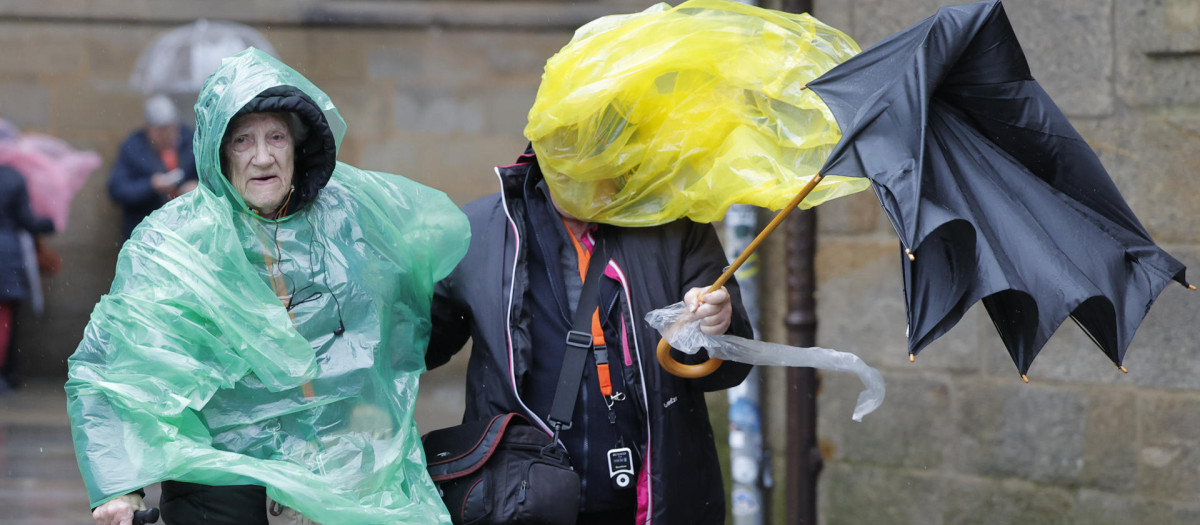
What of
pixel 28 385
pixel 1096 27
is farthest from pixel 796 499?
pixel 28 385

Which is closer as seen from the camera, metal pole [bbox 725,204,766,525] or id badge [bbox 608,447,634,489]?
id badge [bbox 608,447,634,489]

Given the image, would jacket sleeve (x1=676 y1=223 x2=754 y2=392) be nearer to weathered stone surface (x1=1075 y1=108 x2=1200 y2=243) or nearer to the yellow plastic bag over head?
the yellow plastic bag over head

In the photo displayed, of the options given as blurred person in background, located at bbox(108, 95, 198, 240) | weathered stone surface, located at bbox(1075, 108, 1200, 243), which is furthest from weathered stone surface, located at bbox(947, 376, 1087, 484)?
blurred person in background, located at bbox(108, 95, 198, 240)

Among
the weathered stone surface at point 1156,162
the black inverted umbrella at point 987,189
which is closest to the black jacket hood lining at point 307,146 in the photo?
the black inverted umbrella at point 987,189

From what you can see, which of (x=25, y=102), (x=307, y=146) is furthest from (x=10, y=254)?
(x=307, y=146)

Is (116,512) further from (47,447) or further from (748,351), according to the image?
(47,447)

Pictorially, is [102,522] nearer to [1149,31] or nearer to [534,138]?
[534,138]

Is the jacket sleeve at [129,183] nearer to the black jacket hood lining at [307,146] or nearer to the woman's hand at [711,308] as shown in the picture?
the black jacket hood lining at [307,146]

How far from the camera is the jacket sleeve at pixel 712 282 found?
3.00 m

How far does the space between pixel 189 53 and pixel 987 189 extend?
640 cm

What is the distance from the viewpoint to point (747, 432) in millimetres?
5125

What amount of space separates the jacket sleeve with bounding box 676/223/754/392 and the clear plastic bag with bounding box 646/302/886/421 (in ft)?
0.20

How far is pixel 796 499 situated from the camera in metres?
5.11

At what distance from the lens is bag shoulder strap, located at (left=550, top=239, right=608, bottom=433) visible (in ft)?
9.61
